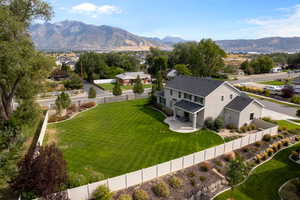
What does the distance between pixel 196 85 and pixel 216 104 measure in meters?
4.46

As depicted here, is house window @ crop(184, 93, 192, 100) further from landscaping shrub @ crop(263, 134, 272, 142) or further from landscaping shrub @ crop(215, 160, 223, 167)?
landscaping shrub @ crop(215, 160, 223, 167)

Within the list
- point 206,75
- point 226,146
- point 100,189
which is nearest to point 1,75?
point 100,189

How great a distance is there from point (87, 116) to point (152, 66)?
47.7m

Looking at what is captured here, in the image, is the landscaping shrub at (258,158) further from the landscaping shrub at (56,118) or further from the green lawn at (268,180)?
the landscaping shrub at (56,118)

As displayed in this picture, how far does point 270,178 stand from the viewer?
629 inches

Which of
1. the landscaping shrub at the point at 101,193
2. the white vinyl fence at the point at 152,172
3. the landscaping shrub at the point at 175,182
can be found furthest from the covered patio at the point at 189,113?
the landscaping shrub at the point at 101,193

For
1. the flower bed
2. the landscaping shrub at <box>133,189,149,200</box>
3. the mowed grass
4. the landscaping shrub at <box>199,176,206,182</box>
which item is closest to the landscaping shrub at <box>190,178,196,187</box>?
the landscaping shrub at <box>199,176,206,182</box>

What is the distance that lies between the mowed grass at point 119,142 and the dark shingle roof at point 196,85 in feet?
18.5

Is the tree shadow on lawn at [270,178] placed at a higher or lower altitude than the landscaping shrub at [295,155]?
lower

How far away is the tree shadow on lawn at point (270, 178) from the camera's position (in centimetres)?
1420

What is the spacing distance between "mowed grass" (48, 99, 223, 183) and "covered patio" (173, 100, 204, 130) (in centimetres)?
216

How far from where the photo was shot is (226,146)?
61.2 ft

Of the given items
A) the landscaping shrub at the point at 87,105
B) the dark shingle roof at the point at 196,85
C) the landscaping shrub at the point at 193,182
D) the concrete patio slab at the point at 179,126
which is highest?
the dark shingle roof at the point at 196,85

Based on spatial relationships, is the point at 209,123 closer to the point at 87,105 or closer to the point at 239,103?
the point at 239,103
